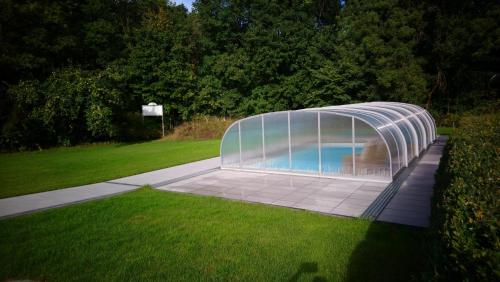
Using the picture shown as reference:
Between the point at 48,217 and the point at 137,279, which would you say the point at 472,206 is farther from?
the point at 48,217

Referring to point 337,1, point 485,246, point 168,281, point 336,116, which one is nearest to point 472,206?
point 485,246

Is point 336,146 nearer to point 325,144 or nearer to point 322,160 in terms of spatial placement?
point 325,144

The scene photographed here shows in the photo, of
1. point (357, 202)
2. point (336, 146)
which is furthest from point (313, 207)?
point (336, 146)

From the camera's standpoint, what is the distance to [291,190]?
8383 mm

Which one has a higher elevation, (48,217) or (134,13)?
(134,13)

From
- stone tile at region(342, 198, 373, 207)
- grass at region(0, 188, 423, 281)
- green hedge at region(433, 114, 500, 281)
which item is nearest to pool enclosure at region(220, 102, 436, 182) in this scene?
stone tile at region(342, 198, 373, 207)

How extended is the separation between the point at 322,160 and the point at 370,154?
136cm

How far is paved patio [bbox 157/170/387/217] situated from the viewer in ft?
23.2

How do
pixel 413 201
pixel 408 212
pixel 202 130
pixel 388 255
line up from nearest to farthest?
1. pixel 388 255
2. pixel 408 212
3. pixel 413 201
4. pixel 202 130

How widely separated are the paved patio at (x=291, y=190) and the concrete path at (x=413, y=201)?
Result: 0.46 metres

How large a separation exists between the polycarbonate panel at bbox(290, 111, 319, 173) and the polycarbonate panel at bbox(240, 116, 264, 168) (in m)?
1.20

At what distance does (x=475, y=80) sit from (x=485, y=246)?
2864 cm

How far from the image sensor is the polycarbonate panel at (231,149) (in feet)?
38.0

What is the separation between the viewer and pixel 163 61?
27859 millimetres
